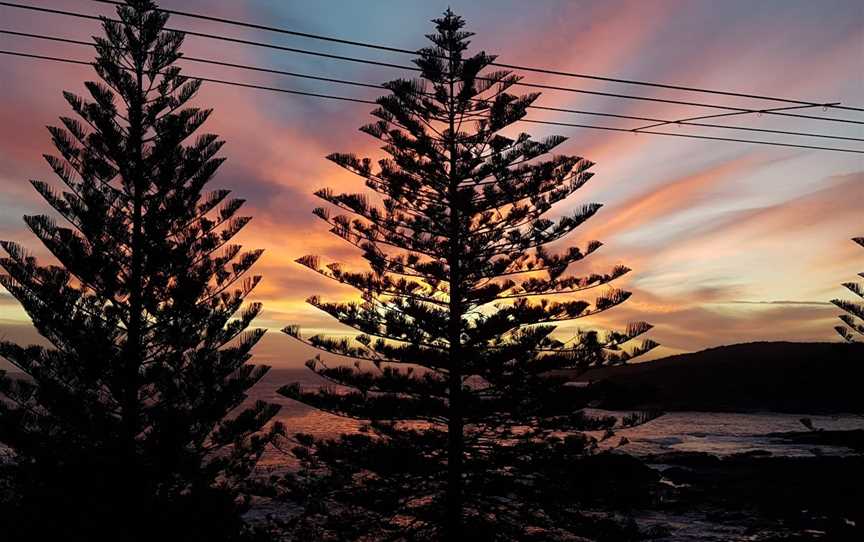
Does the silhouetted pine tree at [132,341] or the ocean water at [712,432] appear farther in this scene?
the ocean water at [712,432]

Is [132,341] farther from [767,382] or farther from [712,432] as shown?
[767,382]

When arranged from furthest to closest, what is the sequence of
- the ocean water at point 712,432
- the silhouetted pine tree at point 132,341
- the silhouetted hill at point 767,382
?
the silhouetted hill at point 767,382 → the ocean water at point 712,432 → the silhouetted pine tree at point 132,341

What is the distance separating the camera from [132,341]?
9.22m

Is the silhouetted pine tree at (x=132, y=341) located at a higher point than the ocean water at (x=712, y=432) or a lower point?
higher

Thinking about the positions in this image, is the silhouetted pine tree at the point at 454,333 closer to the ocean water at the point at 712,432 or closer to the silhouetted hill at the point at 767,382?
the ocean water at the point at 712,432

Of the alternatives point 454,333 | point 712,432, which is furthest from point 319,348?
point 712,432

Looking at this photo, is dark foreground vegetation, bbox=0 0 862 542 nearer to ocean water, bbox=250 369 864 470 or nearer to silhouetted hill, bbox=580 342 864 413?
ocean water, bbox=250 369 864 470

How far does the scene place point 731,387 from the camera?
64.8 m

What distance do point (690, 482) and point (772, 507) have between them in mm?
4367

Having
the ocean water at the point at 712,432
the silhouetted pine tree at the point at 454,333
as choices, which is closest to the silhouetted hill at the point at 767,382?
the ocean water at the point at 712,432

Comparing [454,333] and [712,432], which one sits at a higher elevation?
[454,333]

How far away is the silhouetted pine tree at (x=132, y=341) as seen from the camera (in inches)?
348

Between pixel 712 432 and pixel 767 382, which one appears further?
pixel 767 382

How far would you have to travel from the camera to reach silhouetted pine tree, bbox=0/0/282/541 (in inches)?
348
